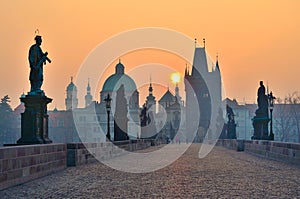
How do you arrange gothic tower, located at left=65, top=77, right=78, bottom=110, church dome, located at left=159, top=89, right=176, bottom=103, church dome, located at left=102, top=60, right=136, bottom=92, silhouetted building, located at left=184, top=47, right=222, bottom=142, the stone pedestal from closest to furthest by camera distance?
the stone pedestal < church dome, located at left=102, top=60, right=136, bottom=92 < silhouetted building, located at left=184, top=47, right=222, bottom=142 < gothic tower, located at left=65, top=77, right=78, bottom=110 < church dome, located at left=159, top=89, right=176, bottom=103

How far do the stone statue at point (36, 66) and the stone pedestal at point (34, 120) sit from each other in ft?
1.33

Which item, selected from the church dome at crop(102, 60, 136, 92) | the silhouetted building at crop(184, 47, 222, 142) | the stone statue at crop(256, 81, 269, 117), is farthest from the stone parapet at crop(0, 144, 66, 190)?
the silhouetted building at crop(184, 47, 222, 142)

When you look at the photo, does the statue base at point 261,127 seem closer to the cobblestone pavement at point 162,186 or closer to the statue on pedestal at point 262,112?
the statue on pedestal at point 262,112

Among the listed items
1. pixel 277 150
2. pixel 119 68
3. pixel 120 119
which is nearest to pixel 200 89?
pixel 119 68

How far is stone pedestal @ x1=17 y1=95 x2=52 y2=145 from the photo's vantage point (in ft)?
61.7

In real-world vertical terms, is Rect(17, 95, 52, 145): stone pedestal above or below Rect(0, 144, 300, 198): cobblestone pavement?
above

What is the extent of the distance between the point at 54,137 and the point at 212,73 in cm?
4627

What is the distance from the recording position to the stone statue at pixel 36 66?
772 inches

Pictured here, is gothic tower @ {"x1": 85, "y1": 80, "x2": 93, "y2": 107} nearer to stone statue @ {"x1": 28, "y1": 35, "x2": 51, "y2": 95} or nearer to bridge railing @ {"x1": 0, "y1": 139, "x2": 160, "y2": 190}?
bridge railing @ {"x1": 0, "y1": 139, "x2": 160, "y2": 190}

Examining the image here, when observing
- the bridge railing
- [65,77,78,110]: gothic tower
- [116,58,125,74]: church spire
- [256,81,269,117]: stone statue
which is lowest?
the bridge railing

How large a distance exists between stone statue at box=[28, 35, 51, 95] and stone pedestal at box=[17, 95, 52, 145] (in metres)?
0.40

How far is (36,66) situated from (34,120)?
2.00m

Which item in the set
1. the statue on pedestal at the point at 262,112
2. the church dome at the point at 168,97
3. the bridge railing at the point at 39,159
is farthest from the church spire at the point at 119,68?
the bridge railing at the point at 39,159

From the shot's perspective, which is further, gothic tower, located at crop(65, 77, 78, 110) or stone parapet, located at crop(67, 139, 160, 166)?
gothic tower, located at crop(65, 77, 78, 110)
